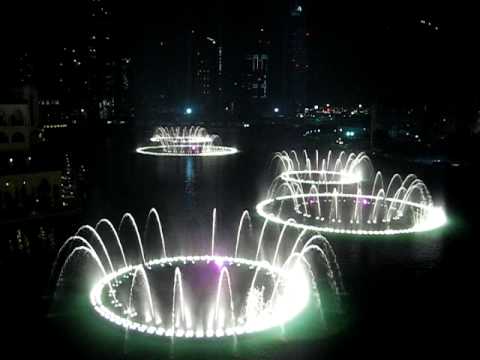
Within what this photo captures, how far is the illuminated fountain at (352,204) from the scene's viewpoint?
72.3 feet

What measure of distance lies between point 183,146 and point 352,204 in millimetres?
29678

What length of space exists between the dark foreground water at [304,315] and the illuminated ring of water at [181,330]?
0.28 m

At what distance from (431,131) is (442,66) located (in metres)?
8.82

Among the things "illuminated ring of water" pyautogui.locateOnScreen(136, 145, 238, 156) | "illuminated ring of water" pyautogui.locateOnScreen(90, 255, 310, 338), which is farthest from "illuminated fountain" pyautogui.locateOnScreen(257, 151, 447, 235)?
"illuminated ring of water" pyautogui.locateOnScreen(136, 145, 238, 156)

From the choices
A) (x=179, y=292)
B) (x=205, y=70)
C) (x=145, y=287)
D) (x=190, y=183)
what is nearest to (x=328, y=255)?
(x=179, y=292)

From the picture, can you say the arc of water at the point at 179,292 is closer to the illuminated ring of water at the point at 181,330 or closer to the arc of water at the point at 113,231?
the illuminated ring of water at the point at 181,330

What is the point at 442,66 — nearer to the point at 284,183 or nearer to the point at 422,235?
the point at 284,183

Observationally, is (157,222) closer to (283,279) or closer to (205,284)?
(205,284)

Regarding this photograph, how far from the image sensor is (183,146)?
177 ft

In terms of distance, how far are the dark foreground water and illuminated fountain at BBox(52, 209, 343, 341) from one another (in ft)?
1.47

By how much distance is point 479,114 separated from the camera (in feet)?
169

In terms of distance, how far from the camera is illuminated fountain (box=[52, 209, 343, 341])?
496 inches

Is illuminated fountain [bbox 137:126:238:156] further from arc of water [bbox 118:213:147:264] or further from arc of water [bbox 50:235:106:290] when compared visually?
arc of water [bbox 50:235:106:290]

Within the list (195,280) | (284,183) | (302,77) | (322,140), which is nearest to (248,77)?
(302,77)
